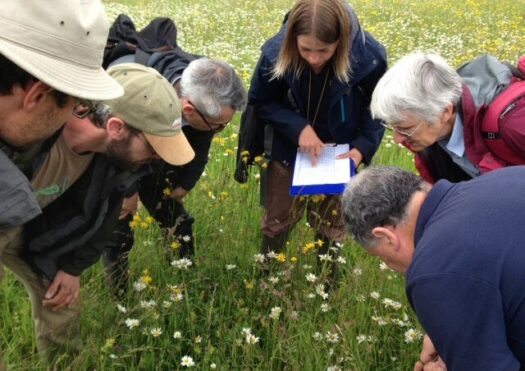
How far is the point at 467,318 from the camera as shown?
4.93 ft

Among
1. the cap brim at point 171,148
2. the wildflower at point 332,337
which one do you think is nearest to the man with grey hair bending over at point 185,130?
the cap brim at point 171,148

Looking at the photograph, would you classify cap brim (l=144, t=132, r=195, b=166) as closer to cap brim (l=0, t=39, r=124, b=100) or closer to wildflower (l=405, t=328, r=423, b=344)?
cap brim (l=0, t=39, r=124, b=100)

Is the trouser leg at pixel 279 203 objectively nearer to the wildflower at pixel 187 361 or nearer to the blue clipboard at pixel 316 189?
the blue clipboard at pixel 316 189

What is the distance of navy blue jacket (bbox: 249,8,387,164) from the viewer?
2.99m

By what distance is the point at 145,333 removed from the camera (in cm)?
256

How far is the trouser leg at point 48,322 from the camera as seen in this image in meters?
2.55

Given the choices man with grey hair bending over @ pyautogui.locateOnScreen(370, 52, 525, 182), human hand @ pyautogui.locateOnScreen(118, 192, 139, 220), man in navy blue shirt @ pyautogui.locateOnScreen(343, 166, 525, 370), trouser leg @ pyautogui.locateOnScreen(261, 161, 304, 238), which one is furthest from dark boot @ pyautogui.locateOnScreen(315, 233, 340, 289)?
man in navy blue shirt @ pyautogui.locateOnScreen(343, 166, 525, 370)

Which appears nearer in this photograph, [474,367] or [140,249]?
[474,367]

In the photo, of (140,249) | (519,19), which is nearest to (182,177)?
(140,249)

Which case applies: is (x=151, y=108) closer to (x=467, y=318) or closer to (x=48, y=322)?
(x=48, y=322)

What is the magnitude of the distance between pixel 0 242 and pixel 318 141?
167 cm

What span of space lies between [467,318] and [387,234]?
14.1 inches

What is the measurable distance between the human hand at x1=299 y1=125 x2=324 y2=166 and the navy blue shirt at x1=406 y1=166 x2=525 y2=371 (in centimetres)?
153

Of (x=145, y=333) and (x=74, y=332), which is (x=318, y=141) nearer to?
(x=145, y=333)
